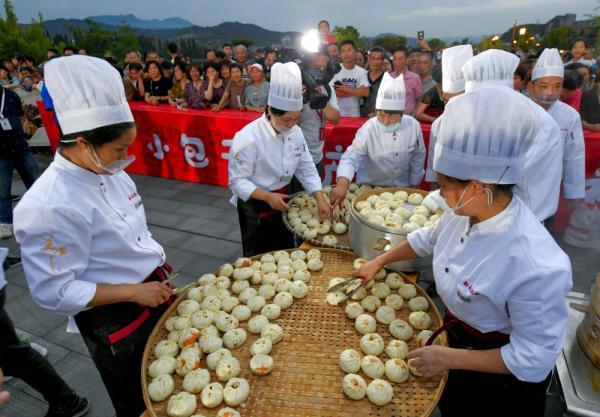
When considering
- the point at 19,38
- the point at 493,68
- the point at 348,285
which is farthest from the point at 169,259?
the point at 19,38

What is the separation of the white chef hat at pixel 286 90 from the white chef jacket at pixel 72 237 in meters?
1.39

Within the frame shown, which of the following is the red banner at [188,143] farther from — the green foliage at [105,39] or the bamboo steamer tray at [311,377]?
the green foliage at [105,39]

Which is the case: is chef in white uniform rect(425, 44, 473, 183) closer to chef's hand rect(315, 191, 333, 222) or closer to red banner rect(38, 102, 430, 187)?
chef's hand rect(315, 191, 333, 222)

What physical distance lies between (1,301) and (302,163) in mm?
2231

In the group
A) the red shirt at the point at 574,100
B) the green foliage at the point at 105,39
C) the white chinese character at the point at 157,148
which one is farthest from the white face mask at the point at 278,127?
the green foliage at the point at 105,39

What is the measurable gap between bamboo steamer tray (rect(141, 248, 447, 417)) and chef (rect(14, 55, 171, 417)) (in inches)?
11.8

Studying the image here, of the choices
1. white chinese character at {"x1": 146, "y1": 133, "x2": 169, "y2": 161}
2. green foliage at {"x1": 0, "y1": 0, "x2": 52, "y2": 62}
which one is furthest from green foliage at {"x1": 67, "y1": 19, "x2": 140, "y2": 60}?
white chinese character at {"x1": 146, "y1": 133, "x2": 169, "y2": 161}

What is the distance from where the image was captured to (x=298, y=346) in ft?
5.94

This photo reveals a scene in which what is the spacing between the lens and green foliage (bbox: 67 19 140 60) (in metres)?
41.9

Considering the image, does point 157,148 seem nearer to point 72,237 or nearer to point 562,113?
point 72,237

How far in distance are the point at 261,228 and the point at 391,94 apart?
5.37 feet

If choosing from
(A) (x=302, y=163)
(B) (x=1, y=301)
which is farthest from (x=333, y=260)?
(B) (x=1, y=301)

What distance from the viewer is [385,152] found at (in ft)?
11.0

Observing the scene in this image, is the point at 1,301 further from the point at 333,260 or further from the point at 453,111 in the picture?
the point at 453,111
